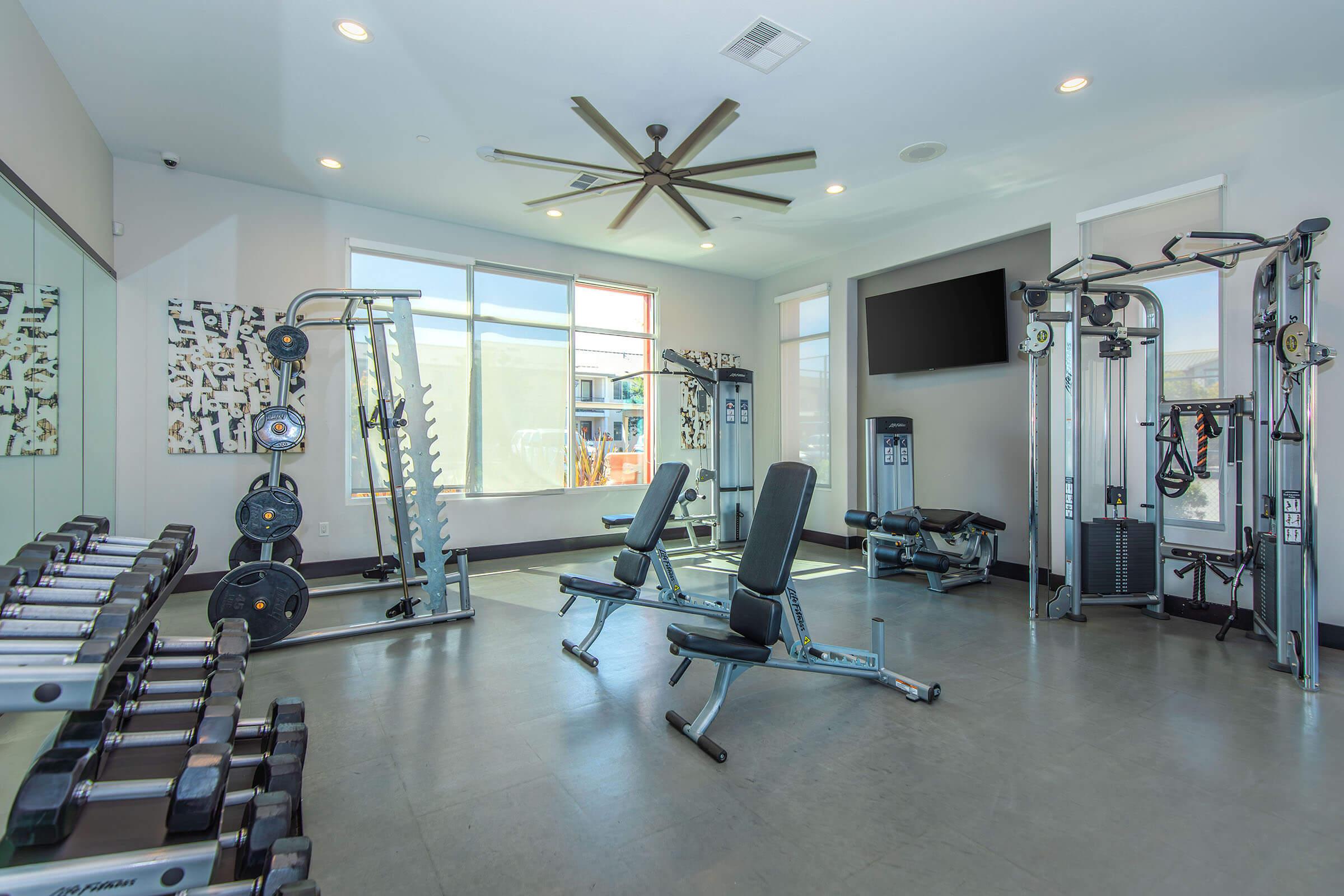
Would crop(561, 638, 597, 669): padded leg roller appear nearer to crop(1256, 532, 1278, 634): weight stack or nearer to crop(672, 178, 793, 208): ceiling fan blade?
crop(672, 178, 793, 208): ceiling fan blade

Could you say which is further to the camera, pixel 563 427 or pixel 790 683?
pixel 563 427

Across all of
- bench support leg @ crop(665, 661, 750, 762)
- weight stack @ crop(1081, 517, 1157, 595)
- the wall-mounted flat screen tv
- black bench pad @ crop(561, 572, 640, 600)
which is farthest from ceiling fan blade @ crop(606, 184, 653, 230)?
weight stack @ crop(1081, 517, 1157, 595)

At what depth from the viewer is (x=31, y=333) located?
3.14 meters

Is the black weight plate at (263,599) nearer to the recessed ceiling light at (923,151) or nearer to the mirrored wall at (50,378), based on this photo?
the mirrored wall at (50,378)

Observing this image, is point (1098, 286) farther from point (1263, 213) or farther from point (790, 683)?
point (790, 683)

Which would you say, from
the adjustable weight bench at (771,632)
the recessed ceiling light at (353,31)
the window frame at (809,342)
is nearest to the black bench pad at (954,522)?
the window frame at (809,342)

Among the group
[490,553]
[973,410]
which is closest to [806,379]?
[973,410]

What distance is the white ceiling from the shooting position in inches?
119

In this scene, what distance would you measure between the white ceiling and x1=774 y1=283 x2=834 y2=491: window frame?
2056 mm

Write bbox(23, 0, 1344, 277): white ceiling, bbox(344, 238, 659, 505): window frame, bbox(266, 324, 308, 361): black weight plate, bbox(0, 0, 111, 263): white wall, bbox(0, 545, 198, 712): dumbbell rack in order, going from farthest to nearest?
1. bbox(344, 238, 659, 505): window frame
2. bbox(266, 324, 308, 361): black weight plate
3. bbox(23, 0, 1344, 277): white ceiling
4. bbox(0, 0, 111, 263): white wall
5. bbox(0, 545, 198, 712): dumbbell rack

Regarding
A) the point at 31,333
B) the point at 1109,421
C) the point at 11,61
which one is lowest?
the point at 1109,421

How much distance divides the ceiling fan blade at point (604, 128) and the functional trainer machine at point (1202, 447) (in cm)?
266

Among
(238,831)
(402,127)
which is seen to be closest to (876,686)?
(238,831)

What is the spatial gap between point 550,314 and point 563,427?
1.18m
